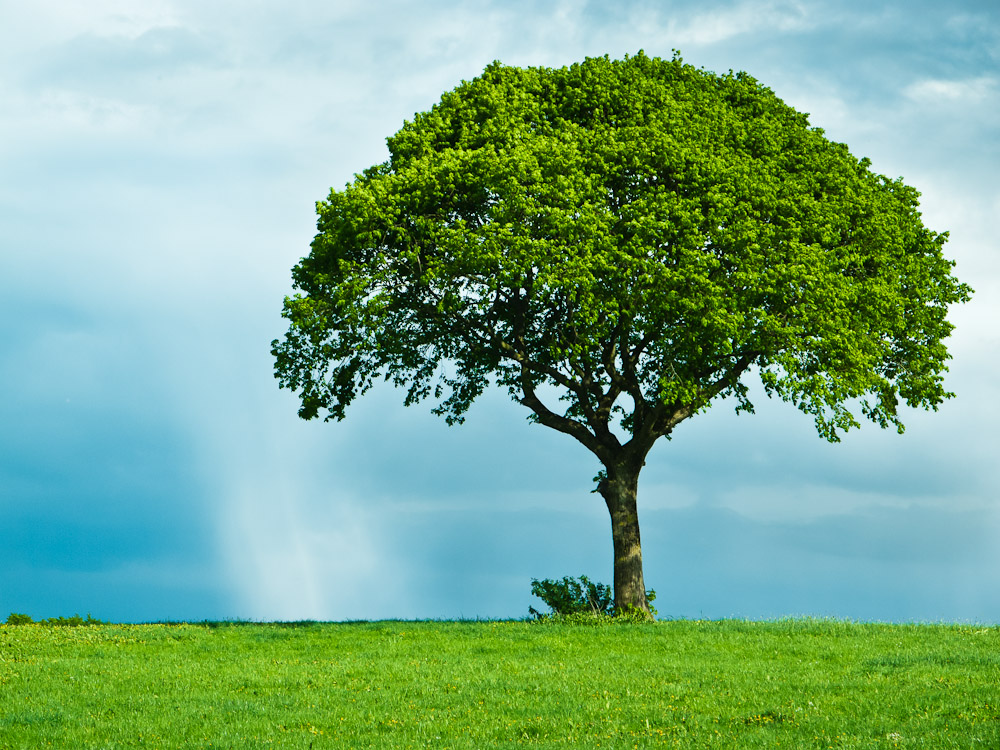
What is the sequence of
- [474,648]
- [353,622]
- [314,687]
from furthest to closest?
[353,622]
[474,648]
[314,687]

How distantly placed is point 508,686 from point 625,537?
11.4 metres

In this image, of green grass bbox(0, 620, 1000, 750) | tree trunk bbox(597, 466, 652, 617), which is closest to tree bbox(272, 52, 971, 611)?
tree trunk bbox(597, 466, 652, 617)

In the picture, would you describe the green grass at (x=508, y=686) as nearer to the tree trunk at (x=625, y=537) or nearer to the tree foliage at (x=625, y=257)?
the tree trunk at (x=625, y=537)

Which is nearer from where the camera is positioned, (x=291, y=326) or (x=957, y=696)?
(x=957, y=696)

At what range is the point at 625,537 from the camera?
28.5m

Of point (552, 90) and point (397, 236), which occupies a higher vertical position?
point (552, 90)

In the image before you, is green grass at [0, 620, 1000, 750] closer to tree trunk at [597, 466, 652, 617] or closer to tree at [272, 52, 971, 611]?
tree trunk at [597, 466, 652, 617]

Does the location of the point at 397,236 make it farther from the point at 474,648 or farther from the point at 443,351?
→ the point at 474,648

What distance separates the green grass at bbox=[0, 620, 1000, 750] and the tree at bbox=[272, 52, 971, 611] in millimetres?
6083

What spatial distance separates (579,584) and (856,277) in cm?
1277

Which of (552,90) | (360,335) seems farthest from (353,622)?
(552,90)

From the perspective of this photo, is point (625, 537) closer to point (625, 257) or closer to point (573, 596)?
point (573, 596)

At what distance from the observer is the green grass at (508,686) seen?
14242mm

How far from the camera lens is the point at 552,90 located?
28.5m
